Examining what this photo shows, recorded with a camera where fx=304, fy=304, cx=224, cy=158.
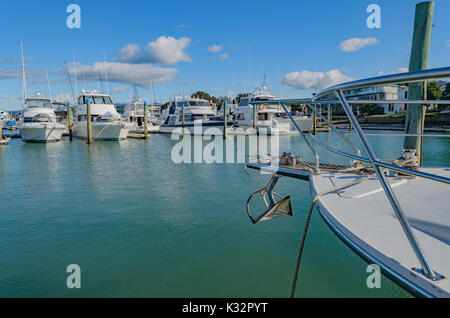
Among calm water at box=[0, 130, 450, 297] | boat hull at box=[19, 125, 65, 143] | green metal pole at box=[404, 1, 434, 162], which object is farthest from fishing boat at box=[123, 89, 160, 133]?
green metal pole at box=[404, 1, 434, 162]

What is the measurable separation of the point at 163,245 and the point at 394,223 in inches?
183

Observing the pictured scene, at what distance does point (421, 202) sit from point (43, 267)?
6.36 m

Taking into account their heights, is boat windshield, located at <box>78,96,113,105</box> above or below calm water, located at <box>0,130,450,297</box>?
above

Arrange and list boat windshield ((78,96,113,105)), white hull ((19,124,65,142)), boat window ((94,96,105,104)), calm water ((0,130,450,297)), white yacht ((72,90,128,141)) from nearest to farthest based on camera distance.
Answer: calm water ((0,130,450,297)), white hull ((19,124,65,142)), white yacht ((72,90,128,141)), boat windshield ((78,96,113,105)), boat window ((94,96,105,104))

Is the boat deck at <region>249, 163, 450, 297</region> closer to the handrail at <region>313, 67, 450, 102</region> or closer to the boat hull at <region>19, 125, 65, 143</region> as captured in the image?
the handrail at <region>313, 67, 450, 102</region>

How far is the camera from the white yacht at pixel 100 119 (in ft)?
96.5

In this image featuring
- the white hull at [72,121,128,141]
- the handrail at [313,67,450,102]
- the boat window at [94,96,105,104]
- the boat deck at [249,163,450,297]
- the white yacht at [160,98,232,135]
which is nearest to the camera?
the handrail at [313,67,450,102]

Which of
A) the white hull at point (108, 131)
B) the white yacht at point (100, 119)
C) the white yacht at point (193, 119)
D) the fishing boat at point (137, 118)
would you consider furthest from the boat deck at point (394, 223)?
the fishing boat at point (137, 118)

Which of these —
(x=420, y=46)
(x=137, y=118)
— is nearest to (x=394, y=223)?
(x=420, y=46)

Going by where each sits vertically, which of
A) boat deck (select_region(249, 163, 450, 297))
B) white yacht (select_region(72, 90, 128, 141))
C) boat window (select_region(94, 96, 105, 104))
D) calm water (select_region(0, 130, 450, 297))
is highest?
boat window (select_region(94, 96, 105, 104))

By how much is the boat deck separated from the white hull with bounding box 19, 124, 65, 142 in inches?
1159

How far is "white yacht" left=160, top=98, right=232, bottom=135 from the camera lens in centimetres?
3647
